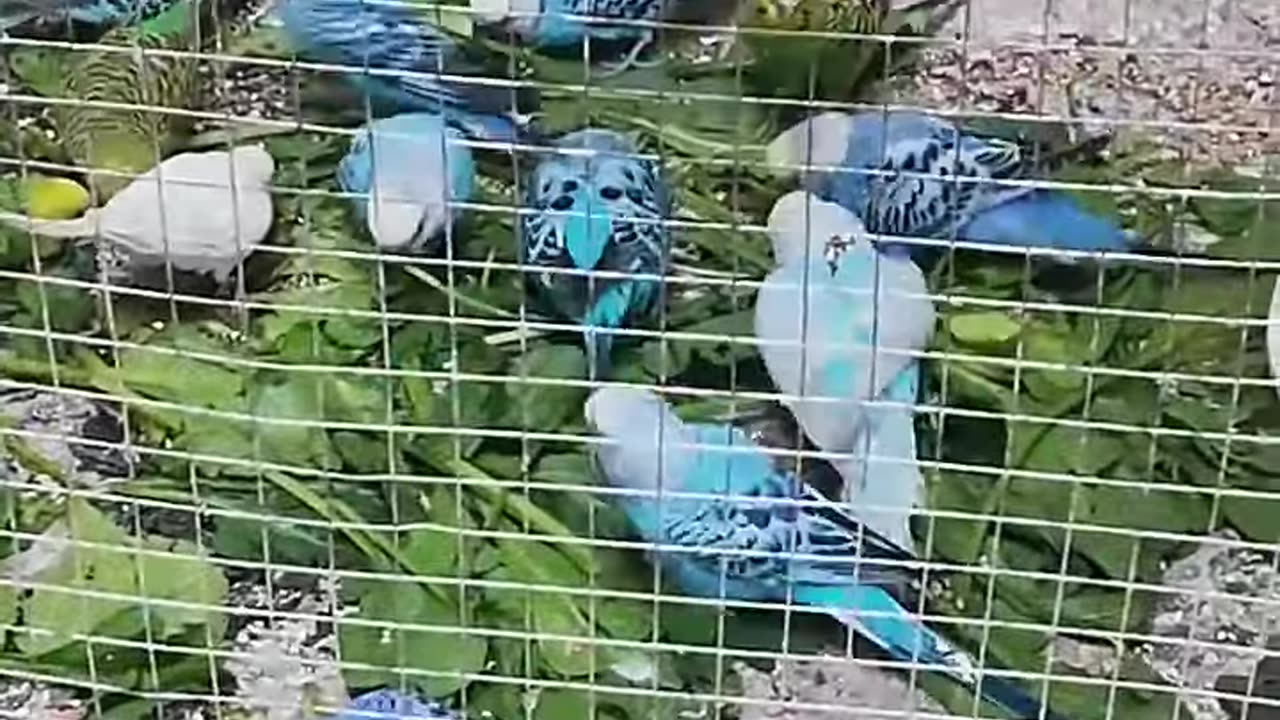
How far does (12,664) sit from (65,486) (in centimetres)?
9

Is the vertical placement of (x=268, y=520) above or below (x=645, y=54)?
below

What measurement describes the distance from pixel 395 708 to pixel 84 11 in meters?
0.30

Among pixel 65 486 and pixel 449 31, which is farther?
pixel 65 486

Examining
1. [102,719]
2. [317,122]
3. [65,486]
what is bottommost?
[102,719]

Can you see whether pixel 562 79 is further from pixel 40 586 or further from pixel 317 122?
pixel 40 586

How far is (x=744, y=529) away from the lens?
2.99 feet

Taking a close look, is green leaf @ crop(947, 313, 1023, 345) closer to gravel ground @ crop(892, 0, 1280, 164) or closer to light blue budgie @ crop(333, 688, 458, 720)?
gravel ground @ crop(892, 0, 1280, 164)

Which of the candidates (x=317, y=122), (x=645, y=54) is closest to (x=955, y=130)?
(x=645, y=54)

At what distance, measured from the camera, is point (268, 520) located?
3.09ft

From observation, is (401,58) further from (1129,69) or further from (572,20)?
(1129,69)

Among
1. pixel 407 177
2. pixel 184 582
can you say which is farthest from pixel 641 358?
pixel 184 582

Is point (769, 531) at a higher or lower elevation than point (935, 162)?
lower

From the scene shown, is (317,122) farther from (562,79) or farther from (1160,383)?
(1160,383)

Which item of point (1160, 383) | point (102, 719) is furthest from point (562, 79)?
point (102, 719)
